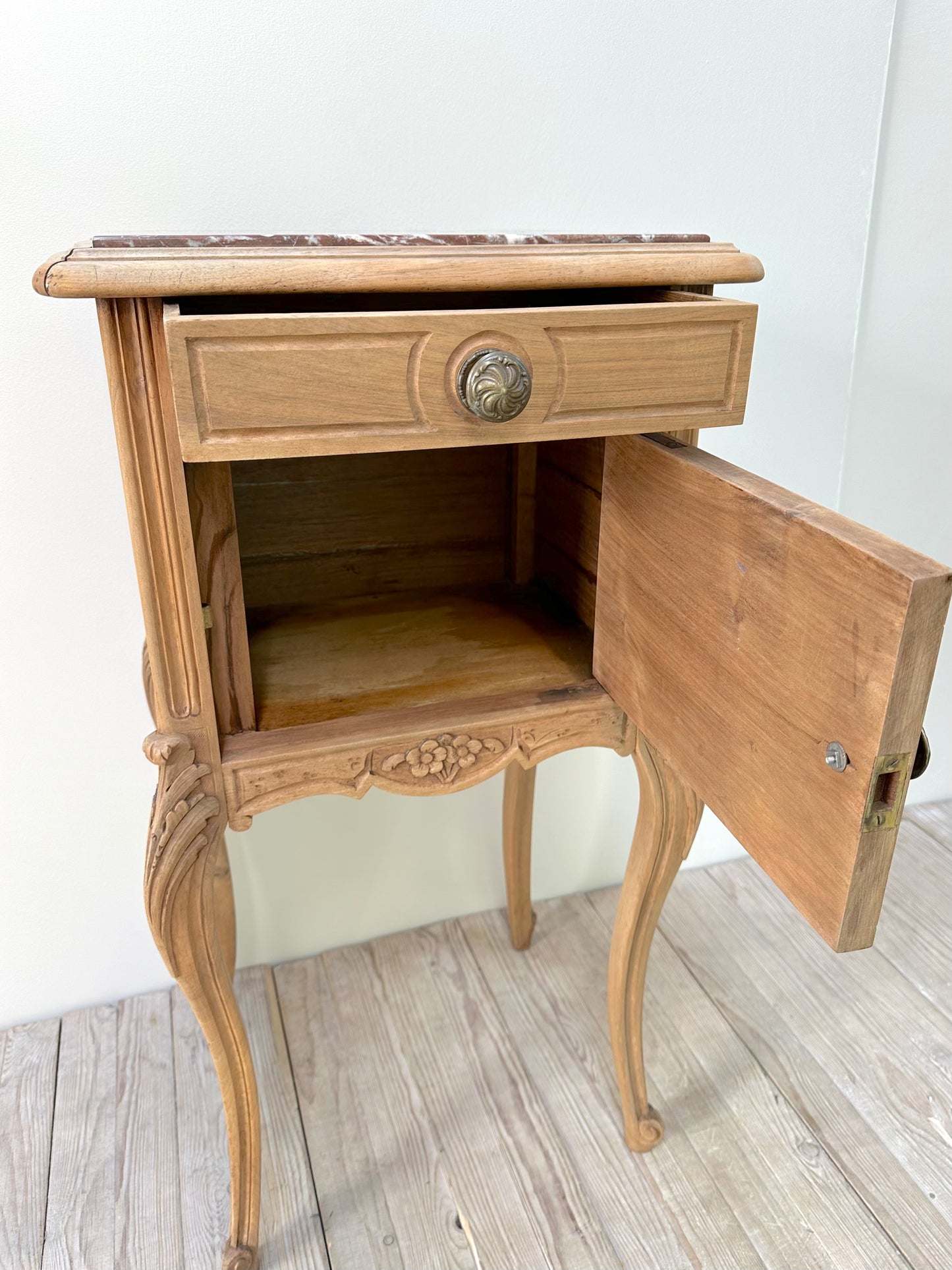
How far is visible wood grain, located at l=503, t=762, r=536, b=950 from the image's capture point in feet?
4.16

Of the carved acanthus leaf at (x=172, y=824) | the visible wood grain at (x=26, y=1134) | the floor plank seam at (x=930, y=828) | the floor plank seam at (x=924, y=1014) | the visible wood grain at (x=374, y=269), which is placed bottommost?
the visible wood grain at (x=26, y=1134)

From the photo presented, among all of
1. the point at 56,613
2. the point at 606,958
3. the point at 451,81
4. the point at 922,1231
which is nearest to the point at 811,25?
the point at 451,81

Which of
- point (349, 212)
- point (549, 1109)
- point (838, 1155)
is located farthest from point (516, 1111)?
point (349, 212)

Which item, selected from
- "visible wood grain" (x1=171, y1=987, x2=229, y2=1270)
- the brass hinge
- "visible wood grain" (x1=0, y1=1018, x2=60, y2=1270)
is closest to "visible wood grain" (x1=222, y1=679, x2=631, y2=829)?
the brass hinge

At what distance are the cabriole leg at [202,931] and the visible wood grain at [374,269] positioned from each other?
344mm

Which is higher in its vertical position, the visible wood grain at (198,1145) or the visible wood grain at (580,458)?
the visible wood grain at (580,458)

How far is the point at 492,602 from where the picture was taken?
3.47 ft

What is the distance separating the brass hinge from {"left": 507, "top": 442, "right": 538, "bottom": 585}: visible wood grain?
23.7 inches

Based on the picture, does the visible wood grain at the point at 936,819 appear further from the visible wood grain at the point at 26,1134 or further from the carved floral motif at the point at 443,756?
the visible wood grain at the point at 26,1134

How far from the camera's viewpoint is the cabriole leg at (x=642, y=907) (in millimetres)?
928

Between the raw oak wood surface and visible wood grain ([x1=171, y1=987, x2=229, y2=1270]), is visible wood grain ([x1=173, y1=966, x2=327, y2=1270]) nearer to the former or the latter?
visible wood grain ([x1=171, y1=987, x2=229, y2=1270])

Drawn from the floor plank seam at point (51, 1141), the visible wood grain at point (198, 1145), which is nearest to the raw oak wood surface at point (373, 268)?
the visible wood grain at point (198, 1145)

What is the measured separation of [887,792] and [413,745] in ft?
1.34

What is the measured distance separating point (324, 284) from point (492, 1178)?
3.09 feet
